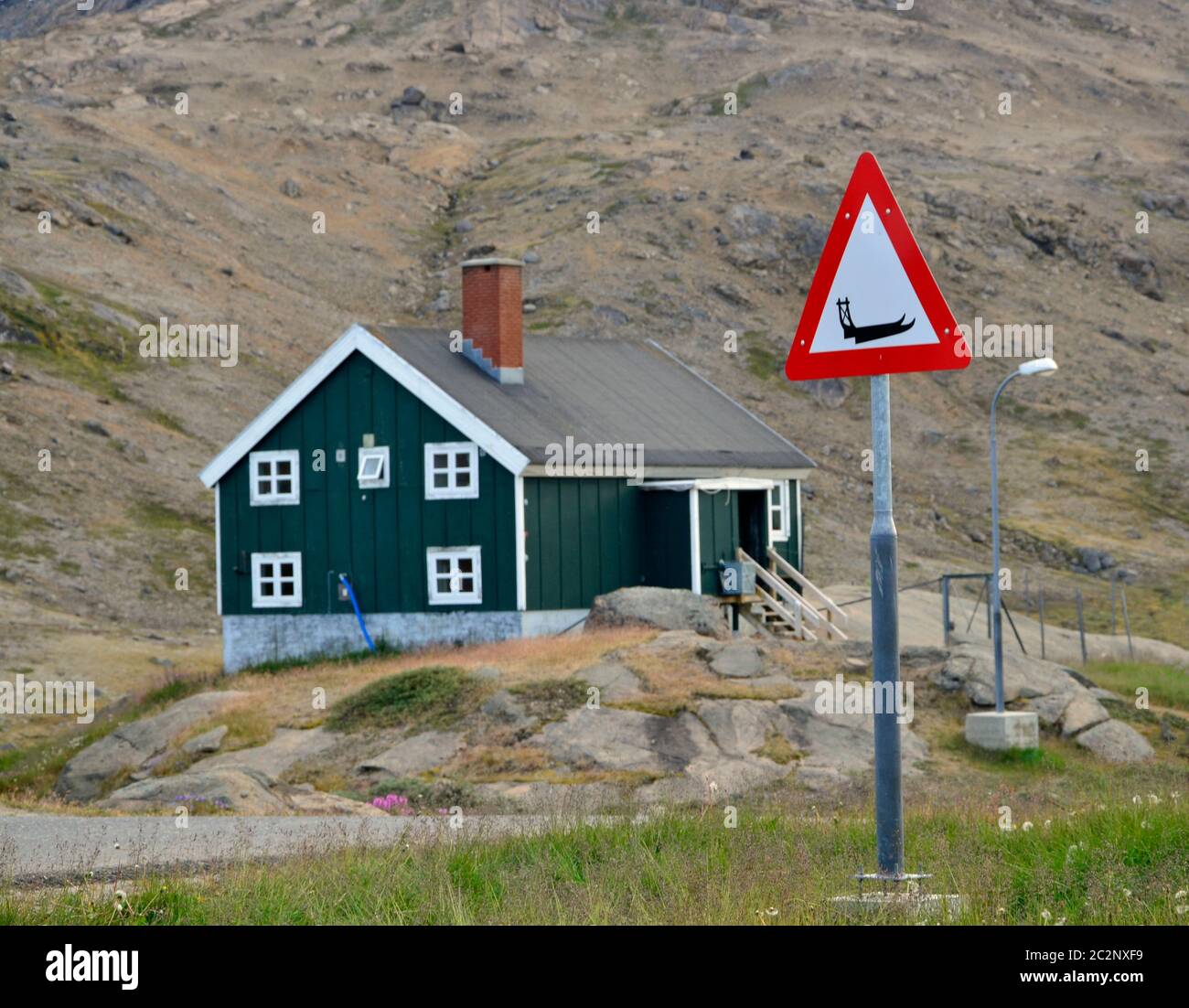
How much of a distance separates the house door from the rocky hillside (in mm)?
18610

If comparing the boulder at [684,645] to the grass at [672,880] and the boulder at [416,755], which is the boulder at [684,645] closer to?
the boulder at [416,755]

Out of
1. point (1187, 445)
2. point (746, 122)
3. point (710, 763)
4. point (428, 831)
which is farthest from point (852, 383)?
point (428, 831)

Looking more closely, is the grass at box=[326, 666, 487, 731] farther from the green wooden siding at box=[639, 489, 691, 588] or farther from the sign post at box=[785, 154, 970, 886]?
the sign post at box=[785, 154, 970, 886]

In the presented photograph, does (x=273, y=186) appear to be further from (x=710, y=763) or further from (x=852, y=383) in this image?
(x=710, y=763)

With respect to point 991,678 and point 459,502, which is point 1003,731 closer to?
point 991,678

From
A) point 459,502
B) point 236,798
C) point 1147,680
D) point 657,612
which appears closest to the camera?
point 236,798

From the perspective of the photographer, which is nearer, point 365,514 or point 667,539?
point 365,514

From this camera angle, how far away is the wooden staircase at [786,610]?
125 ft

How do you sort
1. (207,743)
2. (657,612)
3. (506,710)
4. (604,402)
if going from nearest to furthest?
(506,710)
(207,743)
(657,612)
(604,402)

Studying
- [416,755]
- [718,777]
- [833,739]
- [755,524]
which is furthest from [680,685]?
[755,524]

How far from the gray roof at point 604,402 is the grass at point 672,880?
22.9 metres

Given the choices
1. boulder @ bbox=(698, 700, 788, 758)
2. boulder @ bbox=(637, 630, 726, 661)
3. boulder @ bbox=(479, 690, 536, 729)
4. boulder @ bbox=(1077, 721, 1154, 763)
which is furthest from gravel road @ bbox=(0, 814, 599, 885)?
→ boulder @ bbox=(1077, 721, 1154, 763)

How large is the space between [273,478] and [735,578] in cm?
1015

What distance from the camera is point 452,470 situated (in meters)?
35.3
